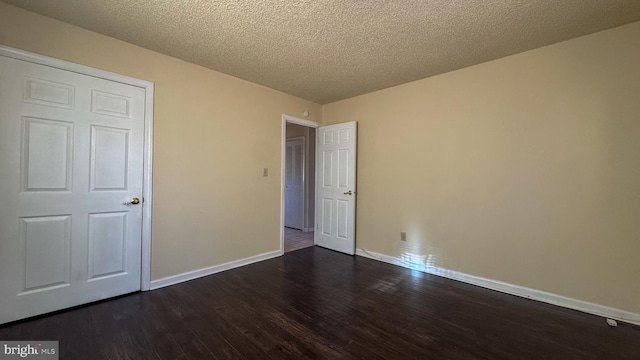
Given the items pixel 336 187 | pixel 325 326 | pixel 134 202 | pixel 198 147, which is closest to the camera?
pixel 325 326

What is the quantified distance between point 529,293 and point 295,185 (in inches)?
177

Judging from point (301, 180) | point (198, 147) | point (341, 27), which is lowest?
point (301, 180)

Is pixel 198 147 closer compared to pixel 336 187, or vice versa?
pixel 198 147

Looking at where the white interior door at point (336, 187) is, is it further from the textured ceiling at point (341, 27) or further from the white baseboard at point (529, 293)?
the textured ceiling at point (341, 27)

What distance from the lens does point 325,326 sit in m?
2.06

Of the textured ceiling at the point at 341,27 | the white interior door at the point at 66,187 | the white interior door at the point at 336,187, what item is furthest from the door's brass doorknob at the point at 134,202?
the white interior door at the point at 336,187

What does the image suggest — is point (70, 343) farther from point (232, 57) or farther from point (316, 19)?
point (316, 19)

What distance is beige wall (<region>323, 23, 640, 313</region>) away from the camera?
2.20m

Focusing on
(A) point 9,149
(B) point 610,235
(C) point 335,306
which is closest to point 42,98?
(A) point 9,149

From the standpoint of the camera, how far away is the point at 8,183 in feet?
6.60

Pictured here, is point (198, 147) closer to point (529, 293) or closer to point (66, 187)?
point (66, 187)

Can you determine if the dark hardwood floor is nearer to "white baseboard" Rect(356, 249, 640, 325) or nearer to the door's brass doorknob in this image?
"white baseboard" Rect(356, 249, 640, 325)

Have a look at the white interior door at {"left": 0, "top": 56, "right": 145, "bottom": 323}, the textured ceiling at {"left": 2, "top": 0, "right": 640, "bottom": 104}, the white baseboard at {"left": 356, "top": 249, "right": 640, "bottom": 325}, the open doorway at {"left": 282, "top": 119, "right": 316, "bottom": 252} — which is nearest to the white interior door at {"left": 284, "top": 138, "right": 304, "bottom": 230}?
the open doorway at {"left": 282, "top": 119, "right": 316, "bottom": 252}

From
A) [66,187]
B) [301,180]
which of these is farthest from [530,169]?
[66,187]
